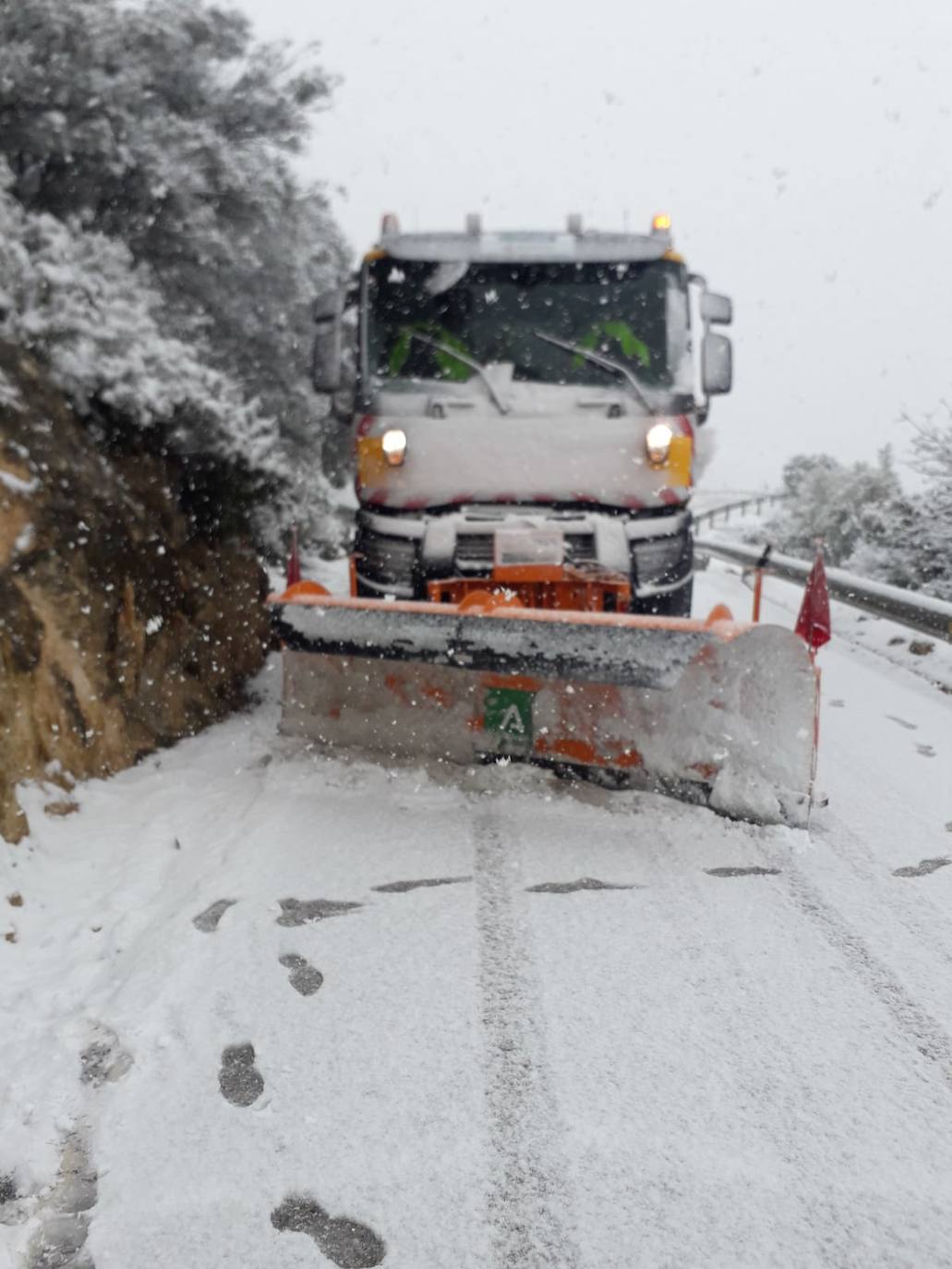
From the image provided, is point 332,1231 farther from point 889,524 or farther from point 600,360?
point 889,524

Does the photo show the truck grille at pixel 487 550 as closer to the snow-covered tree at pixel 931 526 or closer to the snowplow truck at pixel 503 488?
the snowplow truck at pixel 503 488

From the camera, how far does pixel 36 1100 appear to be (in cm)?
216

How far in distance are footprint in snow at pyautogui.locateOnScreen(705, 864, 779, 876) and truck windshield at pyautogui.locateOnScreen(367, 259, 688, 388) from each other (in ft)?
9.19

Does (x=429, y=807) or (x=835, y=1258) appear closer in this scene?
A: (x=835, y=1258)

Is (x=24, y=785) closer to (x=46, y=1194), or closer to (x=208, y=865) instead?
(x=208, y=865)

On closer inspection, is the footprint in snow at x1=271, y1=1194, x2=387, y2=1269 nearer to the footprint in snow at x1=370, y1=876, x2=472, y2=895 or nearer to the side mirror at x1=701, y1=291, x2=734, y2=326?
the footprint in snow at x1=370, y1=876, x2=472, y2=895

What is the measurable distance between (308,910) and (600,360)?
11.0ft

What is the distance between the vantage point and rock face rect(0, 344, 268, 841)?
378cm

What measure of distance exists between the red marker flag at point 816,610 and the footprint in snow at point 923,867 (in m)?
1.13

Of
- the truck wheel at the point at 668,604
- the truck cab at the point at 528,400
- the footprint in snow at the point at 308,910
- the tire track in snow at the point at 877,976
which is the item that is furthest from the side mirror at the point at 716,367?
the footprint in snow at the point at 308,910

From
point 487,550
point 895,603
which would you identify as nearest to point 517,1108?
point 487,550

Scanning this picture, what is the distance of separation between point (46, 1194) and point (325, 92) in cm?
Answer: 947

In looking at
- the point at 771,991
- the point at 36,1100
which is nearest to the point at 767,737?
the point at 771,991

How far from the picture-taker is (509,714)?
409 cm
